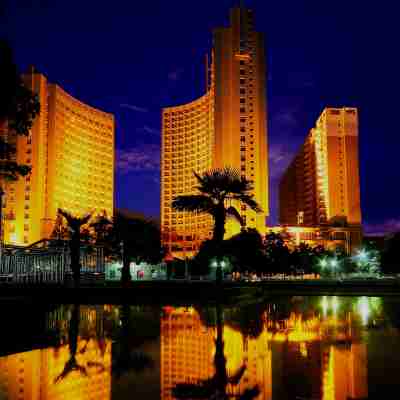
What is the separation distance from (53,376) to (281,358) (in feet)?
12.9

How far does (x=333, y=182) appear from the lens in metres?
156

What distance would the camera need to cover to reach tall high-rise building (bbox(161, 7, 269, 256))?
134125 mm

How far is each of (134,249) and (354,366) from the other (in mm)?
32717

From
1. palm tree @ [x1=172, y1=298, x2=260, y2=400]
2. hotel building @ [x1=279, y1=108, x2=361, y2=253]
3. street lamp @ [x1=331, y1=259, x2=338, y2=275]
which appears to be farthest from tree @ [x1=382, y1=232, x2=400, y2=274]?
hotel building @ [x1=279, y1=108, x2=361, y2=253]

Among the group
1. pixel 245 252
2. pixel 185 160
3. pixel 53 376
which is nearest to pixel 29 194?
pixel 185 160

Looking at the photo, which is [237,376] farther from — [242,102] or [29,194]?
[242,102]

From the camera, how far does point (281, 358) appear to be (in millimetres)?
9398

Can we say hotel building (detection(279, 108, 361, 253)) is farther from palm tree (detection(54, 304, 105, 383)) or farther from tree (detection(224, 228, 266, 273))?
palm tree (detection(54, 304, 105, 383))

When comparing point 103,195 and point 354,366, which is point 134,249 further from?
point 103,195

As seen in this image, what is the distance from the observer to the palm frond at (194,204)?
26.2m

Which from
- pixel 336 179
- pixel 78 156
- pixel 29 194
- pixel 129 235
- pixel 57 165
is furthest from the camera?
pixel 336 179

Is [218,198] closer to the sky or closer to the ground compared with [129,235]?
closer to the sky

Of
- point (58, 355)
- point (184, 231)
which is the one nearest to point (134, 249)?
point (58, 355)

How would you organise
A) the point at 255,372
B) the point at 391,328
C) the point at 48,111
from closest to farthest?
the point at 255,372 → the point at 391,328 → the point at 48,111
